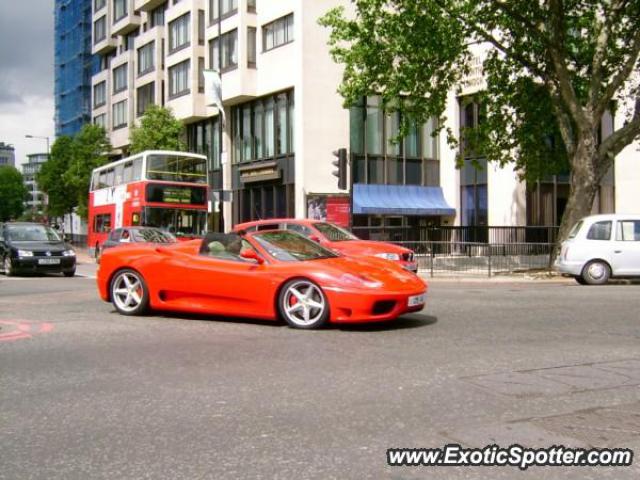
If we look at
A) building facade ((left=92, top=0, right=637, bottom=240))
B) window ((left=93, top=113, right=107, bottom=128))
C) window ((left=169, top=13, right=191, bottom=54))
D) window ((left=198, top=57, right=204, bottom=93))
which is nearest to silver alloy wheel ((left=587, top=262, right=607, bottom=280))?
building facade ((left=92, top=0, right=637, bottom=240))

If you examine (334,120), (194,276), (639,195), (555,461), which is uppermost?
(334,120)

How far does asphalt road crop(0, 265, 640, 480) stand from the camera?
368 centimetres

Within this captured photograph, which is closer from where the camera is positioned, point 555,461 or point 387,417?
point 555,461

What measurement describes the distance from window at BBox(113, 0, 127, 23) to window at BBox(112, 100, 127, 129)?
7.87 m

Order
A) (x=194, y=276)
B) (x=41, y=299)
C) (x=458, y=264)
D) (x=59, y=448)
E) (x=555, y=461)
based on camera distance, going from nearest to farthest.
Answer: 1. (x=555, y=461)
2. (x=59, y=448)
3. (x=194, y=276)
4. (x=41, y=299)
5. (x=458, y=264)

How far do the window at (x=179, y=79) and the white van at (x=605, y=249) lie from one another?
30.6 meters

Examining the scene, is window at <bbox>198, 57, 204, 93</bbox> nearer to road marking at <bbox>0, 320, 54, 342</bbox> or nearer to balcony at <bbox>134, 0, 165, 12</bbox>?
balcony at <bbox>134, 0, 165, 12</bbox>

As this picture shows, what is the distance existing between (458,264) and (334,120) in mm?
16424

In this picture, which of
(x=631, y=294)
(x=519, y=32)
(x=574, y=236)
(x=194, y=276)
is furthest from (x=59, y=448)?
(x=519, y=32)

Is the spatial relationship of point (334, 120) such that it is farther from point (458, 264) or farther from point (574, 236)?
point (574, 236)

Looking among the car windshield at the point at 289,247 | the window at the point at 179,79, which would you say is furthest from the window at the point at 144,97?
the car windshield at the point at 289,247

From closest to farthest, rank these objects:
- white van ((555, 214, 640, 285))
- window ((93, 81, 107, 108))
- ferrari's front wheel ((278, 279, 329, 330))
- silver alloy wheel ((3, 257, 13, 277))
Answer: ferrari's front wheel ((278, 279, 329, 330)) → white van ((555, 214, 640, 285)) → silver alloy wheel ((3, 257, 13, 277)) → window ((93, 81, 107, 108))

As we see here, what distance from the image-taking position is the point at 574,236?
1636 cm

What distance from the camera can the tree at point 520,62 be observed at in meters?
19.2
